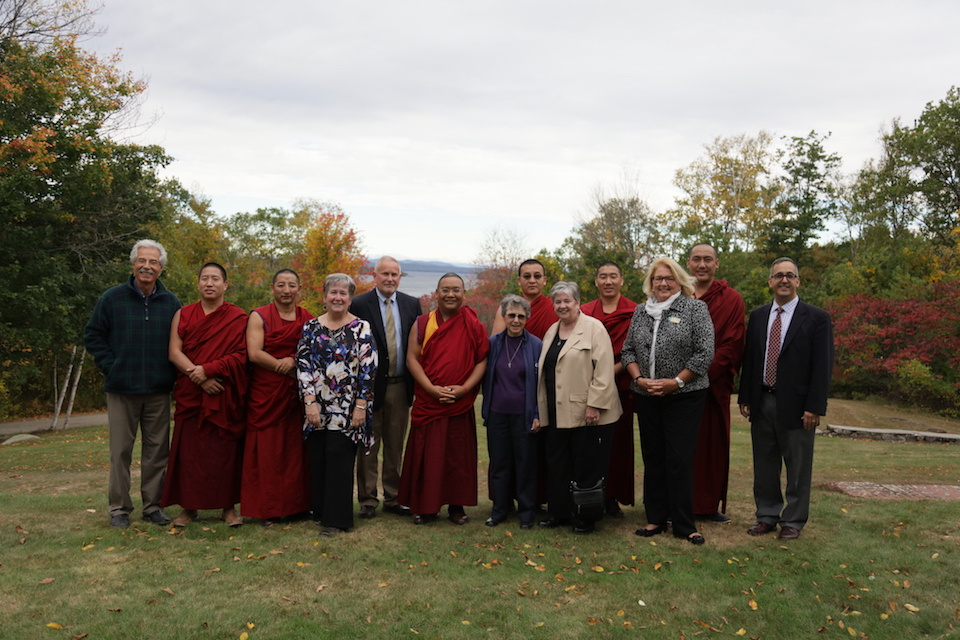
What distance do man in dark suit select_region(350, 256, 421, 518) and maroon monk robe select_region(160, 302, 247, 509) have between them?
1.09m

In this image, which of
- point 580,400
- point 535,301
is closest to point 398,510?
point 580,400

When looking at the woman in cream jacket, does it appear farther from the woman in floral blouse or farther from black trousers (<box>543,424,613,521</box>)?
the woman in floral blouse

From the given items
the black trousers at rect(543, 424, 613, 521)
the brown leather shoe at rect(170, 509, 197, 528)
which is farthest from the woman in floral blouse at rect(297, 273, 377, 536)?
the black trousers at rect(543, 424, 613, 521)

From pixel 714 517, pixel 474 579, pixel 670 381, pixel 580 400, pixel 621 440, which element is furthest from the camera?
pixel 621 440

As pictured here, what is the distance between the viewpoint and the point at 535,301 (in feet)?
20.3

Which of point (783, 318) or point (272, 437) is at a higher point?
point (783, 318)

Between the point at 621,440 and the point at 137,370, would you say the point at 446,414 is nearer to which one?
the point at 621,440

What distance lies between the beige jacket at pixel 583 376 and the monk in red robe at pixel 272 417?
2.14 metres

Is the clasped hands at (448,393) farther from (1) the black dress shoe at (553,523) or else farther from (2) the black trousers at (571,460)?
(1) the black dress shoe at (553,523)

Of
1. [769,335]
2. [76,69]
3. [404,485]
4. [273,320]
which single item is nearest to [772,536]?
[769,335]

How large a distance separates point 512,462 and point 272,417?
2.01m

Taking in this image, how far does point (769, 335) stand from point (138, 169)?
1711 centimetres

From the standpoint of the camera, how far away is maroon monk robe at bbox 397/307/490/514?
5688 millimetres

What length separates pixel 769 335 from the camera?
5.43 m
